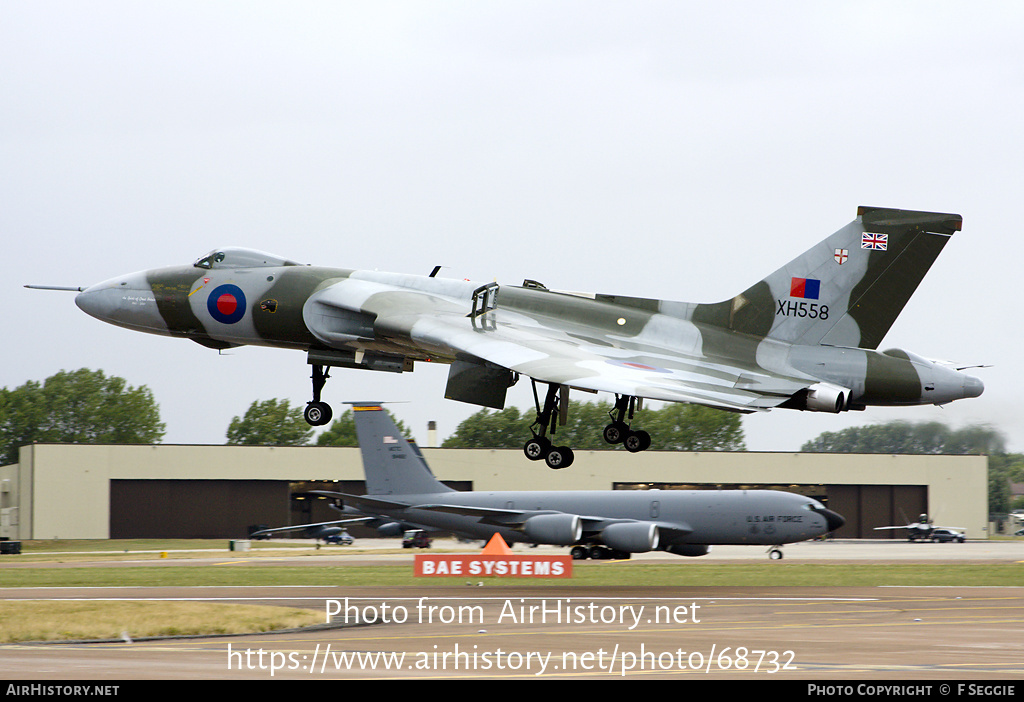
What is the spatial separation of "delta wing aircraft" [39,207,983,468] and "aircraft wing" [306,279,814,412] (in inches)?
1.7

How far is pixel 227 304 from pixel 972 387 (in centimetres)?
1592

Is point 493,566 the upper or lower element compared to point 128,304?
lower

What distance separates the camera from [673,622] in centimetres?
3297

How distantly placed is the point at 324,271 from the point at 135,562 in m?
44.5

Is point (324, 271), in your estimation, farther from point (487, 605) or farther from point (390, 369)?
point (487, 605)

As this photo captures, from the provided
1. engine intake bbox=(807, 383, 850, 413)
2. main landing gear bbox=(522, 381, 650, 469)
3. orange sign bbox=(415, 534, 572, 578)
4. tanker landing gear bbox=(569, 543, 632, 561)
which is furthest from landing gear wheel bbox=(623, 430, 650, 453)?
tanker landing gear bbox=(569, 543, 632, 561)

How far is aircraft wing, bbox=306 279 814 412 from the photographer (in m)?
21.2

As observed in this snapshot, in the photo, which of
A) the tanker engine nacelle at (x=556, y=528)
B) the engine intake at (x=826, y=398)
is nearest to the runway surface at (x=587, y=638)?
the engine intake at (x=826, y=398)

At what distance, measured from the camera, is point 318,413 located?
25.6 meters

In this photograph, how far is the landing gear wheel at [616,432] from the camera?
24.5 metres

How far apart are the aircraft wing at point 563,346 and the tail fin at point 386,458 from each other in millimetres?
31667

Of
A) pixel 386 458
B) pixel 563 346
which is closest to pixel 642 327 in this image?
pixel 563 346

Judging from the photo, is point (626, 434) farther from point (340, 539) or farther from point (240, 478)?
point (240, 478)
